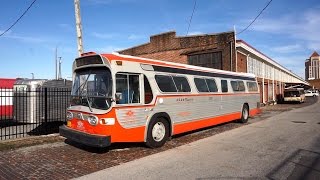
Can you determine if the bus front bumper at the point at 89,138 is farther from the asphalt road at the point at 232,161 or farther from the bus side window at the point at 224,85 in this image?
the bus side window at the point at 224,85

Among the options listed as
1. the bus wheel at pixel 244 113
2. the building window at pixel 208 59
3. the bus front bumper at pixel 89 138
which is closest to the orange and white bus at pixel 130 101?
the bus front bumper at pixel 89 138

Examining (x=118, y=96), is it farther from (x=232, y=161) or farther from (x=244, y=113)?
(x=244, y=113)

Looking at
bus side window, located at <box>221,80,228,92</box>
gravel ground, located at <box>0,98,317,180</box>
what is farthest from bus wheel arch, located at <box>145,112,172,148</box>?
bus side window, located at <box>221,80,228,92</box>

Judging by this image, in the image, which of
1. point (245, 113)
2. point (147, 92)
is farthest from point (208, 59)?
point (147, 92)

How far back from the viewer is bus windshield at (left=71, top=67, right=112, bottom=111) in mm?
8547

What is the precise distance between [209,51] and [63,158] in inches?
815

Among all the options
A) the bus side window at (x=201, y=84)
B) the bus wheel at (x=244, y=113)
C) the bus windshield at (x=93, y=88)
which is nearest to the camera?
the bus windshield at (x=93, y=88)

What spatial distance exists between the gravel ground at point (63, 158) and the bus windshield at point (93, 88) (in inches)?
54.4

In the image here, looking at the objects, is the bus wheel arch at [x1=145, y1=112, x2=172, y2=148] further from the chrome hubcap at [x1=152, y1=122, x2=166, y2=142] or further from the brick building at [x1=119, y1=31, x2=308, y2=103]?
the brick building at [x1=119, y1=31, x2=308, y2=103]

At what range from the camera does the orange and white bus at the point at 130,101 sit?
8469 mm

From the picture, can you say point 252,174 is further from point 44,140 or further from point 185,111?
point 44,140

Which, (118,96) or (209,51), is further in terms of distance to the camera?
(209,51)

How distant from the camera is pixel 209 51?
27.4 m

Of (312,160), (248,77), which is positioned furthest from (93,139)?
(248,77)
